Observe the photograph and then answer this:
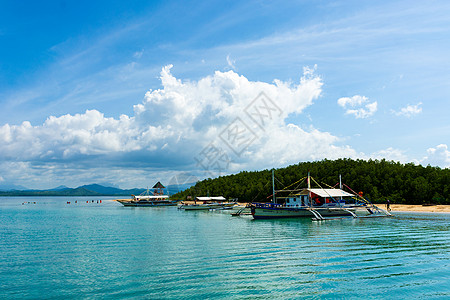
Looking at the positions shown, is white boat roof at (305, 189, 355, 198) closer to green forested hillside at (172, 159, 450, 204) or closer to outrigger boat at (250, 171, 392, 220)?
outrigger boat at (250, 171, 392, 220)

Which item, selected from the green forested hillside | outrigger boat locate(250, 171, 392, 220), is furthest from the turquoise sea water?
the green forested hillside

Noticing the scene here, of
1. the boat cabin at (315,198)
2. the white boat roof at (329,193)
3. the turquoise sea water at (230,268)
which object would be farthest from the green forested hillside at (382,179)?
the turquoise sea water at (230,268)

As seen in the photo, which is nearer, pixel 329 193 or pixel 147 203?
pixel 329 193

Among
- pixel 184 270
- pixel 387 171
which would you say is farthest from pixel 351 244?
pixel 387 171

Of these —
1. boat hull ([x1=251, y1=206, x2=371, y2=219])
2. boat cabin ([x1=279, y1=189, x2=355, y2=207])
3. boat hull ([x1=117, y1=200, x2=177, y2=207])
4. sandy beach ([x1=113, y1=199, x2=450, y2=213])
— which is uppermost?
boat cabin ([x1=279, y1=189, x2=355, y2=207])

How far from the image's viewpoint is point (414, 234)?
4062 centimetres

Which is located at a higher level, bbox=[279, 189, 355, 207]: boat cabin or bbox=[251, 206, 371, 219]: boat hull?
bbox=[279, 189, 355, 207]: boat cabin

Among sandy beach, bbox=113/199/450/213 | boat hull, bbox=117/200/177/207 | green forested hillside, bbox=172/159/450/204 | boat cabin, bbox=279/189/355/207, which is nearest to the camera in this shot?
boat cabin, bbox=279/189/355/207

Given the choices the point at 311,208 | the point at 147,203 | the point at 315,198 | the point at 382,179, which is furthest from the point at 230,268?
the point at 147,203

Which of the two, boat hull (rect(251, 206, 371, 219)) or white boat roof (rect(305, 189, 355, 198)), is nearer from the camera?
boat hull (rect(251, 206, 371, 219))

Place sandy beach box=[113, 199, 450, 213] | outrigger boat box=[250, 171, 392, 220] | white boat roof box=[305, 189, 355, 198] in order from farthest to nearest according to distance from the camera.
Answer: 1. sandy beach box=[113, 199, 450, 213]
2. white boat roof box=[305, 189, 355, 198]
3. outrigger boat box=[250, 171, 392, 220]

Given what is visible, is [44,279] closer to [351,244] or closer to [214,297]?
[214,297]

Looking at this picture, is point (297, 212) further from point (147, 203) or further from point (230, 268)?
point (147, 203)

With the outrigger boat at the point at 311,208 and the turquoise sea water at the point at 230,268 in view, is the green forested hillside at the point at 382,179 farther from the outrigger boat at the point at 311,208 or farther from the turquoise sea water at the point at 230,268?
the turquoise sea water at the point at 230,268
